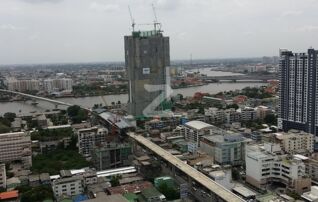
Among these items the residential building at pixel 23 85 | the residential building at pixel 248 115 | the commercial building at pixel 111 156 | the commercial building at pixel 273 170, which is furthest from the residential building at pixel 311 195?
the residential building at pixel 23 85

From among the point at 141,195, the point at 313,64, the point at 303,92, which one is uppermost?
the point at 313,64

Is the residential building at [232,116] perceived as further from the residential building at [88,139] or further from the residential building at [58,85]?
the residential building at [58,85]

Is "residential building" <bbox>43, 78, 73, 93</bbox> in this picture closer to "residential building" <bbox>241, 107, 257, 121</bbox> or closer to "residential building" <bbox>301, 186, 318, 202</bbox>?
"residential building" <bbox>241, 107, 257, 121</bbox>

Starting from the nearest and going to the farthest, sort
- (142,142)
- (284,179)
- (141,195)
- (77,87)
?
1. (141,195)
2. (284,179)
3. (142,142)
4. (77,87)

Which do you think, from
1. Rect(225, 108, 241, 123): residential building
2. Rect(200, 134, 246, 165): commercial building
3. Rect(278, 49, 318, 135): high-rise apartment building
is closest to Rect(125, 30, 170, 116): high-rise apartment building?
Rect(225, 108, 241, 123): residential building

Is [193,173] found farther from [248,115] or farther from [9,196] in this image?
[248,115]

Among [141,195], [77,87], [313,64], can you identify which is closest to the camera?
[141,195]

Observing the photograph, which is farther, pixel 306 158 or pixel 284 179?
pixel 306 158

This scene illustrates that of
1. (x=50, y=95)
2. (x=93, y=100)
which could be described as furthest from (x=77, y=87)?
(x=93, y=100)

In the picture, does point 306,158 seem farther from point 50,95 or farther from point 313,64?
point 50,95
